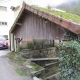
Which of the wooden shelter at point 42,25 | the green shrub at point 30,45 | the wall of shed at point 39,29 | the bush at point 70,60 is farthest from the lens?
the green shrub at point 30,45

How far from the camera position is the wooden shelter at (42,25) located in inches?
202

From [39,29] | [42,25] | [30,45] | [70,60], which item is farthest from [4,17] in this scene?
[70,60]

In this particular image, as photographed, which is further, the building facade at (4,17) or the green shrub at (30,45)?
the building facade at (4,17)

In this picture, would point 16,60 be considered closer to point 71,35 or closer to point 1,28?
point 71,35

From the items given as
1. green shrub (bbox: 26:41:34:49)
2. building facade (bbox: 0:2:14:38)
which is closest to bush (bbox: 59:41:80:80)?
green shrub (bbox: 26:41:34:49)

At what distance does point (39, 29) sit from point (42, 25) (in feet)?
1.48

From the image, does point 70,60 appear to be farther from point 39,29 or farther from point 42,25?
point 39,29

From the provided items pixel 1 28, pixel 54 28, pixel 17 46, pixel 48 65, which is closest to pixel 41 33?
pixel 54 28

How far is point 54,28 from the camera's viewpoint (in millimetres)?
6355

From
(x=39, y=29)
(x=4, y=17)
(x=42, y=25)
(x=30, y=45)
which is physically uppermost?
(x=4, y=17)

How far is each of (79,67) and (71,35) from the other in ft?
4.08

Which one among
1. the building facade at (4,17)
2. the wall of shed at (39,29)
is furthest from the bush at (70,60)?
the building facade at (4,17)

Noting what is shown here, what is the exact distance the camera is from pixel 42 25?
7289 millimetres

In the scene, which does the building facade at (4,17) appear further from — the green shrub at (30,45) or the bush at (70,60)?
the bush at (70,60)
